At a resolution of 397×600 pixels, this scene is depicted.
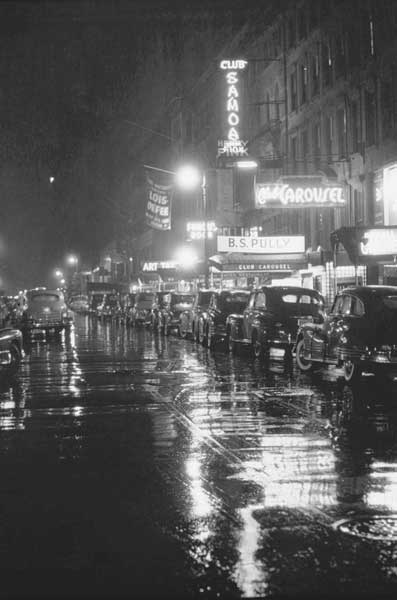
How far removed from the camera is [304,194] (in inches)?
1458

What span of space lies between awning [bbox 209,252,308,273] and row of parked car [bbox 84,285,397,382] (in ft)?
9.32

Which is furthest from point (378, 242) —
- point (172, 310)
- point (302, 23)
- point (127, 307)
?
point (127, 307)

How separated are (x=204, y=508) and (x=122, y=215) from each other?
350 feet

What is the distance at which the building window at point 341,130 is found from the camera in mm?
39219

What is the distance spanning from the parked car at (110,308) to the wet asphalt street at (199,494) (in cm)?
4861

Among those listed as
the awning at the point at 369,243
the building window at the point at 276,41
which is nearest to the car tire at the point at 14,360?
the awning at the point at 369,243

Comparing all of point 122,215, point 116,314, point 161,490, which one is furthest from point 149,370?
point 122,215

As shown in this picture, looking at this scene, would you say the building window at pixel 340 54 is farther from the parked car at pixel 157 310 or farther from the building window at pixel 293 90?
the parked car at pixel 157 310

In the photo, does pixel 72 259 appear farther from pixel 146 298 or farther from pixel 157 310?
pixel 157 310

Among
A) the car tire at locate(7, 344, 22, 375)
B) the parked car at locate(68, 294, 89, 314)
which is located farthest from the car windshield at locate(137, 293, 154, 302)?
the parked car at locate(68, 294, 89, 314)

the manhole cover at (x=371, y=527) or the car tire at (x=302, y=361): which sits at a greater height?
the car tire at (x=302, y=361)

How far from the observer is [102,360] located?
84.7 feet

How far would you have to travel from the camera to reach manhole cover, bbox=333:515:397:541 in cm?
684

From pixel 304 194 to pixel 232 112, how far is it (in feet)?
36.7
